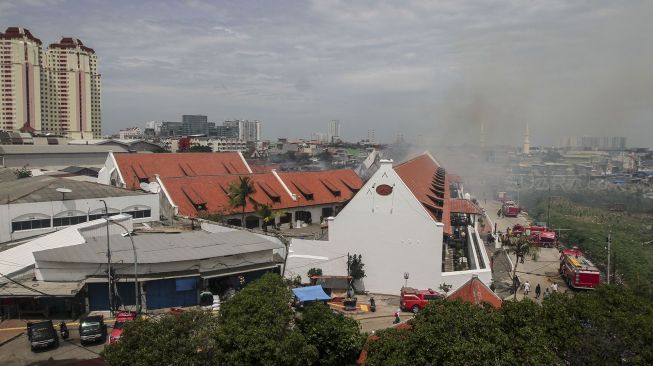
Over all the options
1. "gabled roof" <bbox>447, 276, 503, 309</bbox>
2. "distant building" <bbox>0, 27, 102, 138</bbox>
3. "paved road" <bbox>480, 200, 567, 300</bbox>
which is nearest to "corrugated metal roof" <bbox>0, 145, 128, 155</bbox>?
"distant building" <bbox>0, 27, 102, 138</bbox>

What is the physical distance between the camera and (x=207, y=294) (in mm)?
23734

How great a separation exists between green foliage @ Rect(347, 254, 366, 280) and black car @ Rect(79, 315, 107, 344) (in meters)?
12.6

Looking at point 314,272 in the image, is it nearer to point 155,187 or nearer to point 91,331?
point 91,331

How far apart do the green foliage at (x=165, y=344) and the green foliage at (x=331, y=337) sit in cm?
301

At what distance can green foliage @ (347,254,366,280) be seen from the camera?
89.5 ft

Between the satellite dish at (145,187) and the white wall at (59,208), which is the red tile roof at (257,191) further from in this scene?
the white wall at (59,208)

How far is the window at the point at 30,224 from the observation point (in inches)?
1161

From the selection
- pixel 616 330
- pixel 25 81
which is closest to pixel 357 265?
pixel 616 330

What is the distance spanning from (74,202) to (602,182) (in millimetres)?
111942

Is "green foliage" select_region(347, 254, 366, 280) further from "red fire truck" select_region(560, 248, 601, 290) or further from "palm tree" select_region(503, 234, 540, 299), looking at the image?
"red fire truck" select_region(560, 248, 601, 290)

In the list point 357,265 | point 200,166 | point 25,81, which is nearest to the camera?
point 357,265

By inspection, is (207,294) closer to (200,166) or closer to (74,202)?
(74,202)

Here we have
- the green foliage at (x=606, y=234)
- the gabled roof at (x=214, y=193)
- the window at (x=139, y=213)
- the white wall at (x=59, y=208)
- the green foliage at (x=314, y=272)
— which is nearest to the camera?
the green foliage at (x=314, y=272)

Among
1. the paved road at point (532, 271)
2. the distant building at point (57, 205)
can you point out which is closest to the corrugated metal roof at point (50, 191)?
the distant building at point (57, 205)
